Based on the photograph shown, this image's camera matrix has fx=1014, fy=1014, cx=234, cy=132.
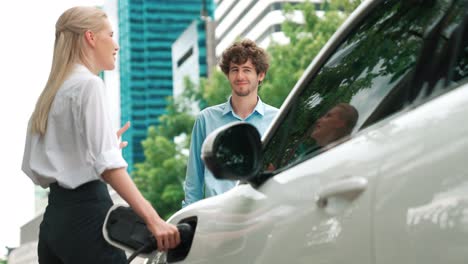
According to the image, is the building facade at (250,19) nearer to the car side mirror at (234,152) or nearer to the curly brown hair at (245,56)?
the curly brown hair at (245,56)

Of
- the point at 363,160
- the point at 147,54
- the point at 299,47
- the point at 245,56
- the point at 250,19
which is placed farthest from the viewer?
the point at 147,54

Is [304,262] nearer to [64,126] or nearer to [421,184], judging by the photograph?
[421,184]

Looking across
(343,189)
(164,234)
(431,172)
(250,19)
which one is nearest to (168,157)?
(164,234)

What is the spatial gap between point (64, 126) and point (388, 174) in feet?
4.84

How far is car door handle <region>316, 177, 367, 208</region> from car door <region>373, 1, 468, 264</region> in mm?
77

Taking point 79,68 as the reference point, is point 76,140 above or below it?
below

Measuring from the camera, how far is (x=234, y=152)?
9.04 ft

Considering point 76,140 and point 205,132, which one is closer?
point 76,140

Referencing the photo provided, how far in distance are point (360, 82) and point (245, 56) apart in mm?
2774

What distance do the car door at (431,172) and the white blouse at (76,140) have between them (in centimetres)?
120

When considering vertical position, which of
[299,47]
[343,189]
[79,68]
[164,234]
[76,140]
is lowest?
[164,234]

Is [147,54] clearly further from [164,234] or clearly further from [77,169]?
[164,234]

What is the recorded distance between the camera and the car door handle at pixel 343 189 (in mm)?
2207

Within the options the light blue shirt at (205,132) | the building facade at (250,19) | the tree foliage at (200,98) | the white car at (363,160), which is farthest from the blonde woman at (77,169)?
the building facade at (250,19)
